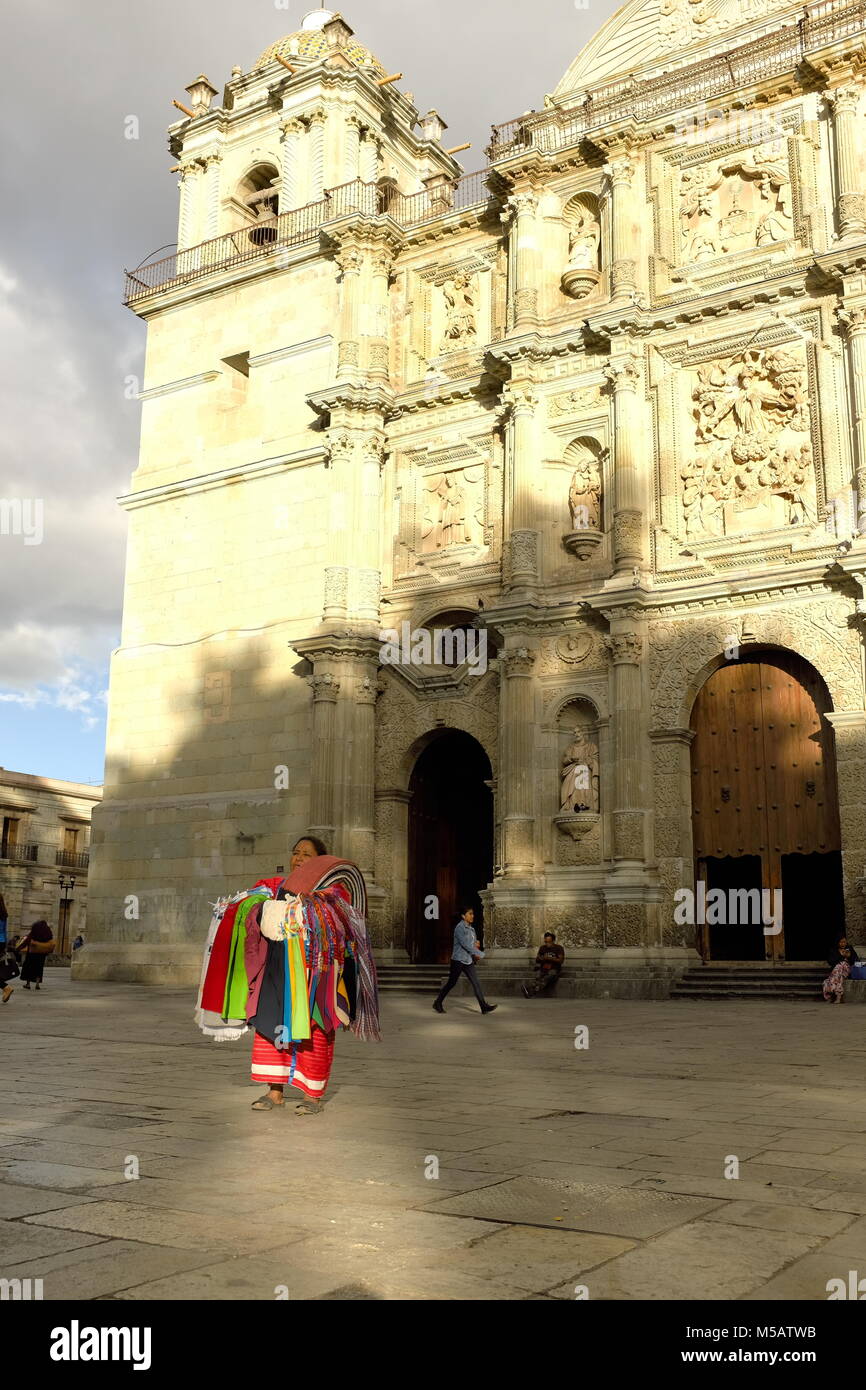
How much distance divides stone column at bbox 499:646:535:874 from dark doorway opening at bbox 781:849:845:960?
4.40 m

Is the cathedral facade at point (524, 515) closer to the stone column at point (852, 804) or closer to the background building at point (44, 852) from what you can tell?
the stone column at point (852, 804)

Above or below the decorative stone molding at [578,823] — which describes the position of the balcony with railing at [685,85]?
above

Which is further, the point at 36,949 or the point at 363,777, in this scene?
the point at 363,777

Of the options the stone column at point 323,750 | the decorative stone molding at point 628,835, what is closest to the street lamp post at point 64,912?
the stone column at point 323,750

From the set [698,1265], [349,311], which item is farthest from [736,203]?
[698,1265]

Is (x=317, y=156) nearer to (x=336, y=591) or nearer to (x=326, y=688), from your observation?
(x=336, y=591)

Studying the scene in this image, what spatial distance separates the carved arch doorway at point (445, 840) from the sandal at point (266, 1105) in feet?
51.6

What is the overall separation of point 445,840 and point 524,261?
36.9 ft

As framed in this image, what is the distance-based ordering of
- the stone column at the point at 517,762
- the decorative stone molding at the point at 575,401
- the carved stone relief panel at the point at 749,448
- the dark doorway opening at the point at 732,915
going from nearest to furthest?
1. the carved stone relief panel at the point at 749,448
2. the dark doorway opening at the point at 732,915
3. the stone column at the point at 517,762
4. the decorative stone molding at the point at 575,401

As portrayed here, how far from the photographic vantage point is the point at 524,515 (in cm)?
2186

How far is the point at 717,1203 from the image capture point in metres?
4.70

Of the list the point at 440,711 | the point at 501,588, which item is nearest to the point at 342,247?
the point at 501,588

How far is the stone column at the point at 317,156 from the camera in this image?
26.5 meters

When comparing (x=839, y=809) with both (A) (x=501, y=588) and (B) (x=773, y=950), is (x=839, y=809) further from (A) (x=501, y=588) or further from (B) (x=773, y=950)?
(A) (x=501, y=588)
